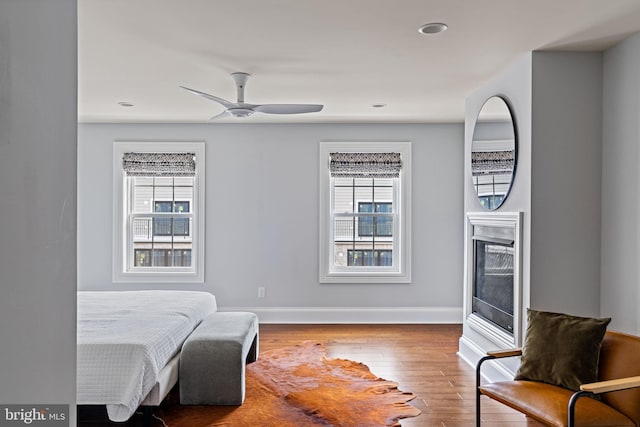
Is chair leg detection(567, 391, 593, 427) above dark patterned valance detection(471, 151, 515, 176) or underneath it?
underneath

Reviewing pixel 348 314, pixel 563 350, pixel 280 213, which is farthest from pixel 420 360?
pixel 280 213

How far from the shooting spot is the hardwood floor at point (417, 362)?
305cm

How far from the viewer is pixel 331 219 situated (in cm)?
584

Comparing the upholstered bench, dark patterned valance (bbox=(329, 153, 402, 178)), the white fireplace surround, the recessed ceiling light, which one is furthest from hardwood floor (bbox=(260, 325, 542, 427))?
the recessed ceiling light

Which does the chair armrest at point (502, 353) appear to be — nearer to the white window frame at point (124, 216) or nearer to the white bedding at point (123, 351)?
the white bedding at point (123, 351)

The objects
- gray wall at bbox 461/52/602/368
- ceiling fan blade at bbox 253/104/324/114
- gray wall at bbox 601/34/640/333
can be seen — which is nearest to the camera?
gray wall at bbox 601/34/640/333

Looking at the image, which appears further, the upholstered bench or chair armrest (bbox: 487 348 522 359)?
the upholstered bench

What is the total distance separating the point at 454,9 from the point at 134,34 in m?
1.97

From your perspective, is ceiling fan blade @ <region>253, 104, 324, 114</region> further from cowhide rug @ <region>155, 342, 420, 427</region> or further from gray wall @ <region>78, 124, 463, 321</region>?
cowhide rug @ <region>155, 342, 420, 427</region>

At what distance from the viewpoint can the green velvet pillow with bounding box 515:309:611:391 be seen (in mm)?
2482

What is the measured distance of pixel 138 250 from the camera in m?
5.91

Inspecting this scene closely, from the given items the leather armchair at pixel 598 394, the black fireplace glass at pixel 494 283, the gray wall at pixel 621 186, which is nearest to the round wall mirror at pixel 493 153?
the black fireplace glass at pixel 494 283

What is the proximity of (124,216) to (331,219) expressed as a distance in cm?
261
